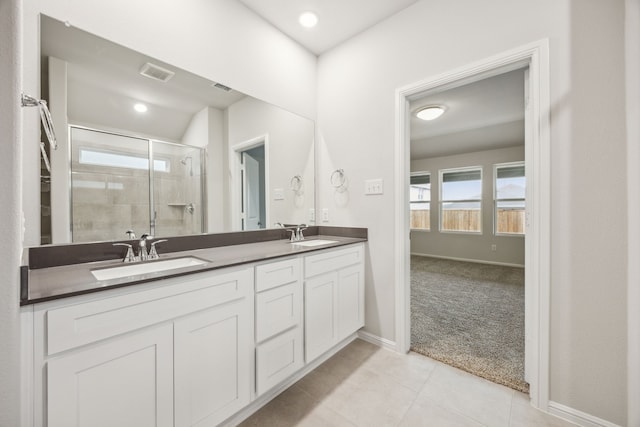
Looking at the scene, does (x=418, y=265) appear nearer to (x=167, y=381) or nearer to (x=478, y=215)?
(x=478, y=215)

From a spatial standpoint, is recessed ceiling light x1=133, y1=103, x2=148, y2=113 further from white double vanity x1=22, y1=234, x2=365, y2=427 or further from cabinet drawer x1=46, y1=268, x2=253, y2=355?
cabinet drawer x1=46, y1=268, x2=253, y2=355

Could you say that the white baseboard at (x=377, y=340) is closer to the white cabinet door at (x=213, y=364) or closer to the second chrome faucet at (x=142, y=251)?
the white cabinet door at (x=213, y=364)

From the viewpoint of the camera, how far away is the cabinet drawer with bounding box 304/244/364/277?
1712mm

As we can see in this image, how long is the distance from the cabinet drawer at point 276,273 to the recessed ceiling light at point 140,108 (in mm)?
1148

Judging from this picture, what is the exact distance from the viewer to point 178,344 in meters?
1.08

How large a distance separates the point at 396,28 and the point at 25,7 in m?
2.18

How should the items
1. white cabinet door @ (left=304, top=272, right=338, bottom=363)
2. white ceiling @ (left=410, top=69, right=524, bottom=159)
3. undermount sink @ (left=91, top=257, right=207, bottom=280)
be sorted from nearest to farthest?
1. undermount sink @ (left=91, top=257, right=207, bottom=280)
2. white cabinet door @ (left=304, top=272, right=338, bottom=363)
3. white ceiling @ (left=410, top=69, right=524, bottom=159)

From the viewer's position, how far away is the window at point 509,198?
5012 millimetres

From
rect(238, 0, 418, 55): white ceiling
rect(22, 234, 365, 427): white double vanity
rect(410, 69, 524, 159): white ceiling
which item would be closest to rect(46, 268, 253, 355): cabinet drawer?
rect(22, 234, 365, 427): white double vanity

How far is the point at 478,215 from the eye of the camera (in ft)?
18.2

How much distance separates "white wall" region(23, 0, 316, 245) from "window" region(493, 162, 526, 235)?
447 cm

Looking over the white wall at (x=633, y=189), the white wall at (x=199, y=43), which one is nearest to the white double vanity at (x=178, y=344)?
the white wall at (x=199, y=43)

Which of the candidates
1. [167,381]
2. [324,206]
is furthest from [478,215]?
[167,381]

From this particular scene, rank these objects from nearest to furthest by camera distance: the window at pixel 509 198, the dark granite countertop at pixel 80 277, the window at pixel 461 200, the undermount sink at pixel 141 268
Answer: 1. the dark granite countertop at pixel 80 277
2. the undermount sink at pixel 141 268
3. the window at pixel 509 198
4. the window at pixel 461 200
